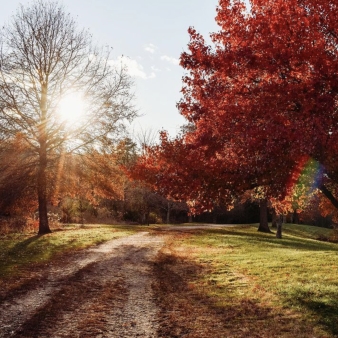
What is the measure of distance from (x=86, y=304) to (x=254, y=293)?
15.8ft

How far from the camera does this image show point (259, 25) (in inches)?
453

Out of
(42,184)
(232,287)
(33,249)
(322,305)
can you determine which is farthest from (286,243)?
(322,305)

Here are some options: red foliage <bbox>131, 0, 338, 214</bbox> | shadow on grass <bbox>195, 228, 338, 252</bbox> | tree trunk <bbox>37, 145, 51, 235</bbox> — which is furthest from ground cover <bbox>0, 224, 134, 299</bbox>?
shadow on grass <bbox>195, 228, 338, 252</bbox>

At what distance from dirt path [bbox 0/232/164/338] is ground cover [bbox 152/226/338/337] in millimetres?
710

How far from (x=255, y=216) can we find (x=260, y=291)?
187 ft

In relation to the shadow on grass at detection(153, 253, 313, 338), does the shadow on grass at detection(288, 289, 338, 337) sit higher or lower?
higher

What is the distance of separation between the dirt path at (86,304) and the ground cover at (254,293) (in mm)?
710

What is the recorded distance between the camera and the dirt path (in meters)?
8.34

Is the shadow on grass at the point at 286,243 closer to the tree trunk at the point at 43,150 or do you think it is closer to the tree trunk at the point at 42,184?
the tree trunk at the point at 42,184

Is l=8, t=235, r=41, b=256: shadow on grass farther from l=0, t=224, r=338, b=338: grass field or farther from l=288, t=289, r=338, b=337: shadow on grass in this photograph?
l=288, t=289, r=338, b=337: shadow on grass

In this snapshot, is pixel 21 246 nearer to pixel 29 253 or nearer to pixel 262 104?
pixel 29 253

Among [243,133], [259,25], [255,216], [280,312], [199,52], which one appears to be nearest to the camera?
[280,312]

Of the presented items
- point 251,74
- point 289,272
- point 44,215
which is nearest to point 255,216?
point 44,215

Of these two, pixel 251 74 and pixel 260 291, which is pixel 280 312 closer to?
pixel 260 291
